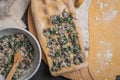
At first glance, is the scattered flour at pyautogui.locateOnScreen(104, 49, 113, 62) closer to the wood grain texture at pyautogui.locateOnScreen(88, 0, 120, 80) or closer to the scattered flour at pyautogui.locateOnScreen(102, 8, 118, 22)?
the wood grain texture at pyautogui.locateOnScreen(88, 0, 120, 80)

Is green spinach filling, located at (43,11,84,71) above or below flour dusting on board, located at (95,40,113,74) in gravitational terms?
above

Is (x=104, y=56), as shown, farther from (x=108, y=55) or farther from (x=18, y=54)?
(x=18, y=54)

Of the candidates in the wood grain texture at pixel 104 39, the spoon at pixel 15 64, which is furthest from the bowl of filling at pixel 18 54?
the wood grain texture at pixel 104 39

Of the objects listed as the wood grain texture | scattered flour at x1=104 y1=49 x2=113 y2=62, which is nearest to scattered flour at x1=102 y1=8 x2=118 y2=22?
the wood grain texture

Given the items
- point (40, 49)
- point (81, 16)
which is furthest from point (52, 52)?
point (81, 16)

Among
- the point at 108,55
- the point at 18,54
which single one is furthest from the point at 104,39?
the point at 18,54
